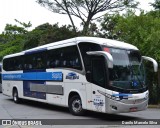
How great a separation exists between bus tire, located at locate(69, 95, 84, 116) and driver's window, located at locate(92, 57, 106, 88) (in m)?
1.54

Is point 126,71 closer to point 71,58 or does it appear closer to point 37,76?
point 71,58

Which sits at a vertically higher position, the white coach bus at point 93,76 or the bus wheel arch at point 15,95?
the white coach bus at point 93,76

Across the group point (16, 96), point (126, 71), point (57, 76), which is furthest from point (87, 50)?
point (16, 96)

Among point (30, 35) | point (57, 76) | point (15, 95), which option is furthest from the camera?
point (30, 35)

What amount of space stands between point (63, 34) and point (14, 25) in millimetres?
20244

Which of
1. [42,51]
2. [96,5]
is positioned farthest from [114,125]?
[96,5]

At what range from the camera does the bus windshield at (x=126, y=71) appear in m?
12.9

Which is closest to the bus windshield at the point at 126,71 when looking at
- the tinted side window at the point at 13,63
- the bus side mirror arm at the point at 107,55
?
the bus side mirror arm at the point at 107,55

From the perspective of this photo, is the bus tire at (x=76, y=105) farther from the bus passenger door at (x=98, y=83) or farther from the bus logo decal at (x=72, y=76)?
the bus passenger door at (x=98, y=83)

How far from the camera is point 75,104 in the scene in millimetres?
14828

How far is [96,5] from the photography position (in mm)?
39875

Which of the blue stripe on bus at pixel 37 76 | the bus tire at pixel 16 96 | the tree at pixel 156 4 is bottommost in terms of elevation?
the bus tire at pixel 16 96

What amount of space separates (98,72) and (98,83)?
1.41 feet

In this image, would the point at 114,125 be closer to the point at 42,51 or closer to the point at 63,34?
the point at 42,51
